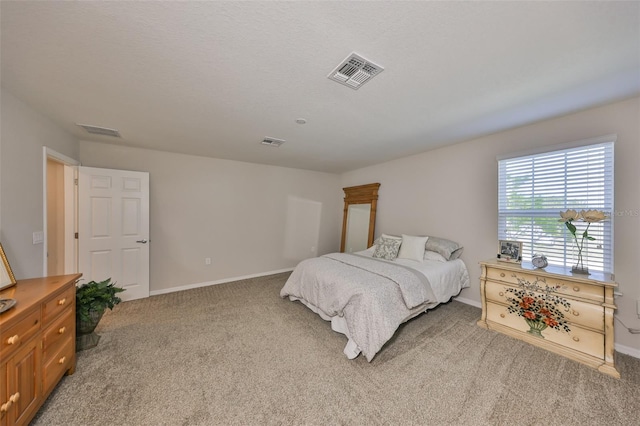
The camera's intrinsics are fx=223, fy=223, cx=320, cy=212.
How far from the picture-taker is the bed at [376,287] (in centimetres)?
213

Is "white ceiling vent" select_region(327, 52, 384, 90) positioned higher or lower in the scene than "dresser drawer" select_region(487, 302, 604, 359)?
higher

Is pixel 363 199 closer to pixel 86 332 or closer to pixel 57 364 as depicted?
pixel 86 332

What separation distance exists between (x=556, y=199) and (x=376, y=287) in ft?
7.71

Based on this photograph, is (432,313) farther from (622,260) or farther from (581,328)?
(622,260)

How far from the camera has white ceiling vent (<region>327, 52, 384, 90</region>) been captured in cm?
156

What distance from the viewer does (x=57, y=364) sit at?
5.28 feet

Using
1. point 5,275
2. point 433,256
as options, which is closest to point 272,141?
point 5,275

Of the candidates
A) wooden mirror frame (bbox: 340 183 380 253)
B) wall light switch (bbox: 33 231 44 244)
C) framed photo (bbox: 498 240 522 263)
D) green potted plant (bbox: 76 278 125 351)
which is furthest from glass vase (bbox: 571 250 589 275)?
wall light switch (bbox: 33 231 44 244)

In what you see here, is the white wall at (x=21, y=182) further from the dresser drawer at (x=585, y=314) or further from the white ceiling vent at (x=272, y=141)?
the dresser drawer at (x=585, y=314)

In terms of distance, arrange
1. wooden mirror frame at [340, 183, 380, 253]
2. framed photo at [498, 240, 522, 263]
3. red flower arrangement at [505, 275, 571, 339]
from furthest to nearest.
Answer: wooden mirror frame at [340, 183, 380, 253]
framed photo at [498, 240, 522, 263]
red flower arrangement at [505, 275, 571, 339]

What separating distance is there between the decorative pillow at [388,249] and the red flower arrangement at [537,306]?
4.75ft

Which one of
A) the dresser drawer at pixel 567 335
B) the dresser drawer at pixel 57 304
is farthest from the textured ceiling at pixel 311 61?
the dresser drawer at pixel 567 335

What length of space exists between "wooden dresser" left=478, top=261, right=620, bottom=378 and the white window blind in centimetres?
31

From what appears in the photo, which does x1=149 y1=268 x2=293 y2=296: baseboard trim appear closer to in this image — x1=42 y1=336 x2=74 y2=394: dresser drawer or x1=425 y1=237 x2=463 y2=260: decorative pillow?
x1=42 y1=336 x2=74 y2=394: dresser drawer
